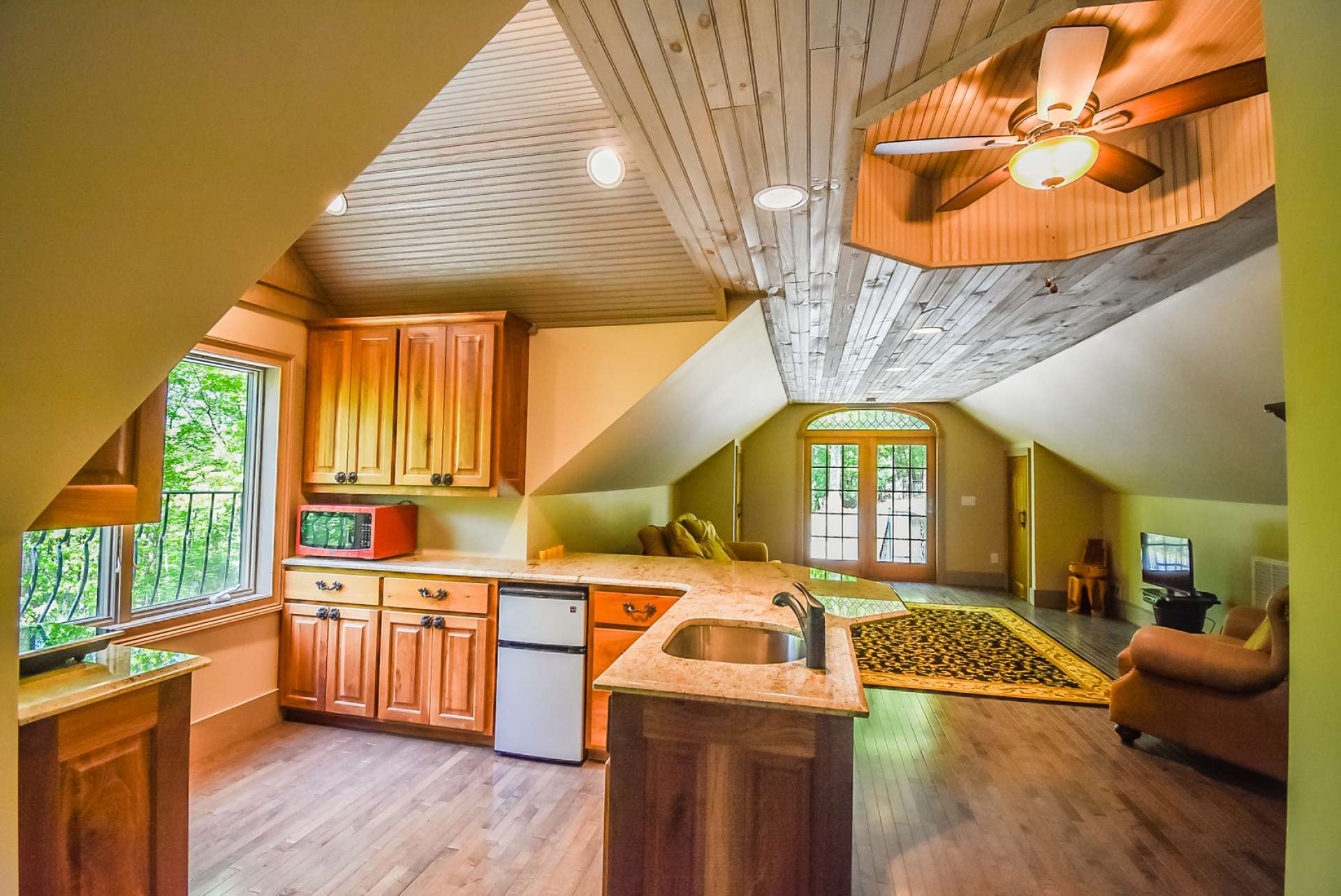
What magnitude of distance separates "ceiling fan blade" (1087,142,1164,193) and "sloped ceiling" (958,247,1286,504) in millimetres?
1038

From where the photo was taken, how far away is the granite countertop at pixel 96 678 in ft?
4.58

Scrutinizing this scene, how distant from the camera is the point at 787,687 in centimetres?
163

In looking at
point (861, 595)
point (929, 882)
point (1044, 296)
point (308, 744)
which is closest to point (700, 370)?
point (861, 595)

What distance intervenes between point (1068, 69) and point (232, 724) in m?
4.45

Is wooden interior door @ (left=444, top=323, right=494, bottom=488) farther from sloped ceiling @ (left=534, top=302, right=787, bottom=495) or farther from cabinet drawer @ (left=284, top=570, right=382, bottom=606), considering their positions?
cabinet drawer @ (left=284, top=570, right=382, bottom=606)

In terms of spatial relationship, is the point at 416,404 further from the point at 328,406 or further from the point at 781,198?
the point at 781,198

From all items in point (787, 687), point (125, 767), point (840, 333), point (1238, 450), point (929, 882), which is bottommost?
point (929, 882)

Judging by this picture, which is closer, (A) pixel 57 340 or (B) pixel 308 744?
(A) pixel 57 340

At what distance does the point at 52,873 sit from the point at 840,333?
4160 mm

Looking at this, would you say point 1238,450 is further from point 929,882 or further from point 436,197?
point 436,197

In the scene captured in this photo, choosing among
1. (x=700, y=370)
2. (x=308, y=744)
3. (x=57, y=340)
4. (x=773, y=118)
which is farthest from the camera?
(x=700, y=370)

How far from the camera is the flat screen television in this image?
5066 millimetres

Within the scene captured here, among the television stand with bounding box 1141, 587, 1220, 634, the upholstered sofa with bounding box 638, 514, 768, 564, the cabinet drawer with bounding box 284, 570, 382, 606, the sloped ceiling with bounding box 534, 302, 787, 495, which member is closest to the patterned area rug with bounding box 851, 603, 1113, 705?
the television stand with bounding box 1141, 587, 1220, 634

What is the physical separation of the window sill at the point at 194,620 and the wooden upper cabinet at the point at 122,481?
1.51 m
